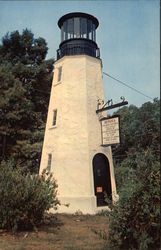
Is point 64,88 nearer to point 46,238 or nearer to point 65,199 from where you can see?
point 65,199

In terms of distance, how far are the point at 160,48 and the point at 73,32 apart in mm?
13730

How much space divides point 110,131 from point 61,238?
22.6ft

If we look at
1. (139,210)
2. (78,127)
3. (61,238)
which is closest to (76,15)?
(78,127)

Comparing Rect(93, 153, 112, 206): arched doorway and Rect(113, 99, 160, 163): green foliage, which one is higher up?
Rect(113, 99, 160, 163): green foliage

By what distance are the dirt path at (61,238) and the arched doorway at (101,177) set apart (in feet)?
8.49

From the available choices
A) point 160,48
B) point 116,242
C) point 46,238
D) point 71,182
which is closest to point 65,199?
point 71,182

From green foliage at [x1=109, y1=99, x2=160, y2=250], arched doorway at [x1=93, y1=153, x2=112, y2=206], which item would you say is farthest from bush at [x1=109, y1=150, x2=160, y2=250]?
arched doorway at [x1=93, y1=153, x2=112, y2=206]

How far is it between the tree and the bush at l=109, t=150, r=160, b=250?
41.4 feet

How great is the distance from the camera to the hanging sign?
13.2m

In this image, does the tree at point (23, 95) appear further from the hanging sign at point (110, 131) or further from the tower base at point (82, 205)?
the hanging sign at point (110, 131)

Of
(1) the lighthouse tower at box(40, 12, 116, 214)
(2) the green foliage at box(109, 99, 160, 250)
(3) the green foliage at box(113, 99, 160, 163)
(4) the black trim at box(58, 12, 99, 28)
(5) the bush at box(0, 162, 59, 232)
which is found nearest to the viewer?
(2) the green foliage at box(109, 99, 160, 250)

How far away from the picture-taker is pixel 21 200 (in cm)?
888

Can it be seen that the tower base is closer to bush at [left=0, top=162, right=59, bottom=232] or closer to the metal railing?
bush at [left=0, top=162, right=59, bottom=232]

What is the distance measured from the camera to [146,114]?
105 ft
